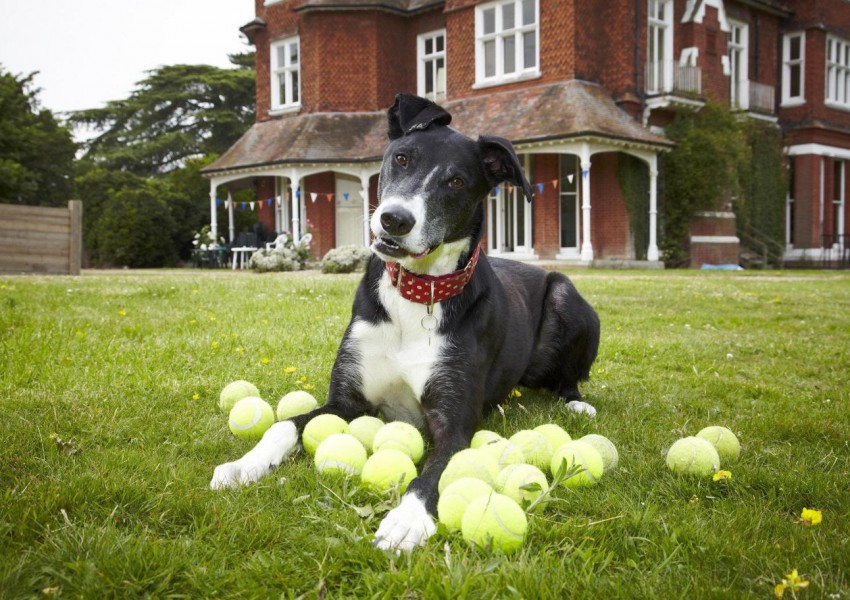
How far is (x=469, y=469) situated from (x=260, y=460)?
847mm

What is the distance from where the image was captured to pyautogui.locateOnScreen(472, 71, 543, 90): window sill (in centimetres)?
2134

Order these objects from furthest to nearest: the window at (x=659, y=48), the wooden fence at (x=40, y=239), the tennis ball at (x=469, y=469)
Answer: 1. the window at (x=659, y=48)
2. the wooden fence at (x=40, y=239)
3. the tennis ball at (x=469, y=469)

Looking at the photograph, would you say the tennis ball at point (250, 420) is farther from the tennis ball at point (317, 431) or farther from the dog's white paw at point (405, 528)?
the dog's white paw at point (405, 528)

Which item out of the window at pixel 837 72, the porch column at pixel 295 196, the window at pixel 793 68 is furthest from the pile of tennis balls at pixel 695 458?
the window at pixel 837 72

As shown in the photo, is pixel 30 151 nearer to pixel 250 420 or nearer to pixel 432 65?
pixel 432 65

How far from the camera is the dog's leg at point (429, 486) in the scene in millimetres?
2330

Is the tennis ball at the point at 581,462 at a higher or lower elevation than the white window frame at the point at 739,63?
lower

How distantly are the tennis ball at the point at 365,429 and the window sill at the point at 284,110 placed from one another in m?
24.0

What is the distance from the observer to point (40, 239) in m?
14.8

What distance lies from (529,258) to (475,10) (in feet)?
25.2

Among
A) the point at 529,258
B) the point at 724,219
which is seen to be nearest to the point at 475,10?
the point at 529,258

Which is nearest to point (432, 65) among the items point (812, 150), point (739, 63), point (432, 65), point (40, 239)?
point (432, 65)

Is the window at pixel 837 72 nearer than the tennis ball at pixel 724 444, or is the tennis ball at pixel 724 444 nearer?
the tennis ball at pixel 724 444

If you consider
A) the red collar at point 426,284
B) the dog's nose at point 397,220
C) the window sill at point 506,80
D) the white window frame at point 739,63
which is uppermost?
the white window frame at point 739,63
